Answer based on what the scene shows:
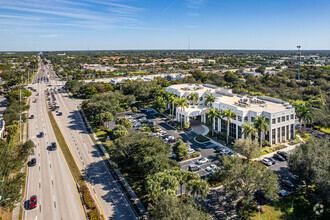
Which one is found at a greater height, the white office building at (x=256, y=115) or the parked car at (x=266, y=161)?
the white office building at (x=256, y=115)

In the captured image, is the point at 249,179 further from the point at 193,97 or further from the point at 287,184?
the point at 193,97

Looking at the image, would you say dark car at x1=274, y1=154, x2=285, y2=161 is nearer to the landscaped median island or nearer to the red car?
the landscaped median island

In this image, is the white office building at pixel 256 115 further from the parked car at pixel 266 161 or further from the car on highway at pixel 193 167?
the car on highway at pixel 193 167

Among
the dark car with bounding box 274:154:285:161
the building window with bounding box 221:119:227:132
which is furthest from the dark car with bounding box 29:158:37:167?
the dark car with bounding box 274:154:285:161

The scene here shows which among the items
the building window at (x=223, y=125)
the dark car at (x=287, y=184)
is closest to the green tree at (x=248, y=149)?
the dark car at (x=287, y=184)

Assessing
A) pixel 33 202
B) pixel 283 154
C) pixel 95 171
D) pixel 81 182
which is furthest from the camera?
pixel 283 154

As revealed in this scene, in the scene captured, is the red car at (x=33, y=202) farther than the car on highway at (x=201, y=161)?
No

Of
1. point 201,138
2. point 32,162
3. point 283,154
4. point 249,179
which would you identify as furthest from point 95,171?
point 283,154

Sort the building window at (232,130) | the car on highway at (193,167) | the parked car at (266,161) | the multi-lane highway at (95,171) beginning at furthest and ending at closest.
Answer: the building window at (232,130) < the parked car at (266,161) < the car on highway at (193,167) < the multi-lane highway at (95,171)
